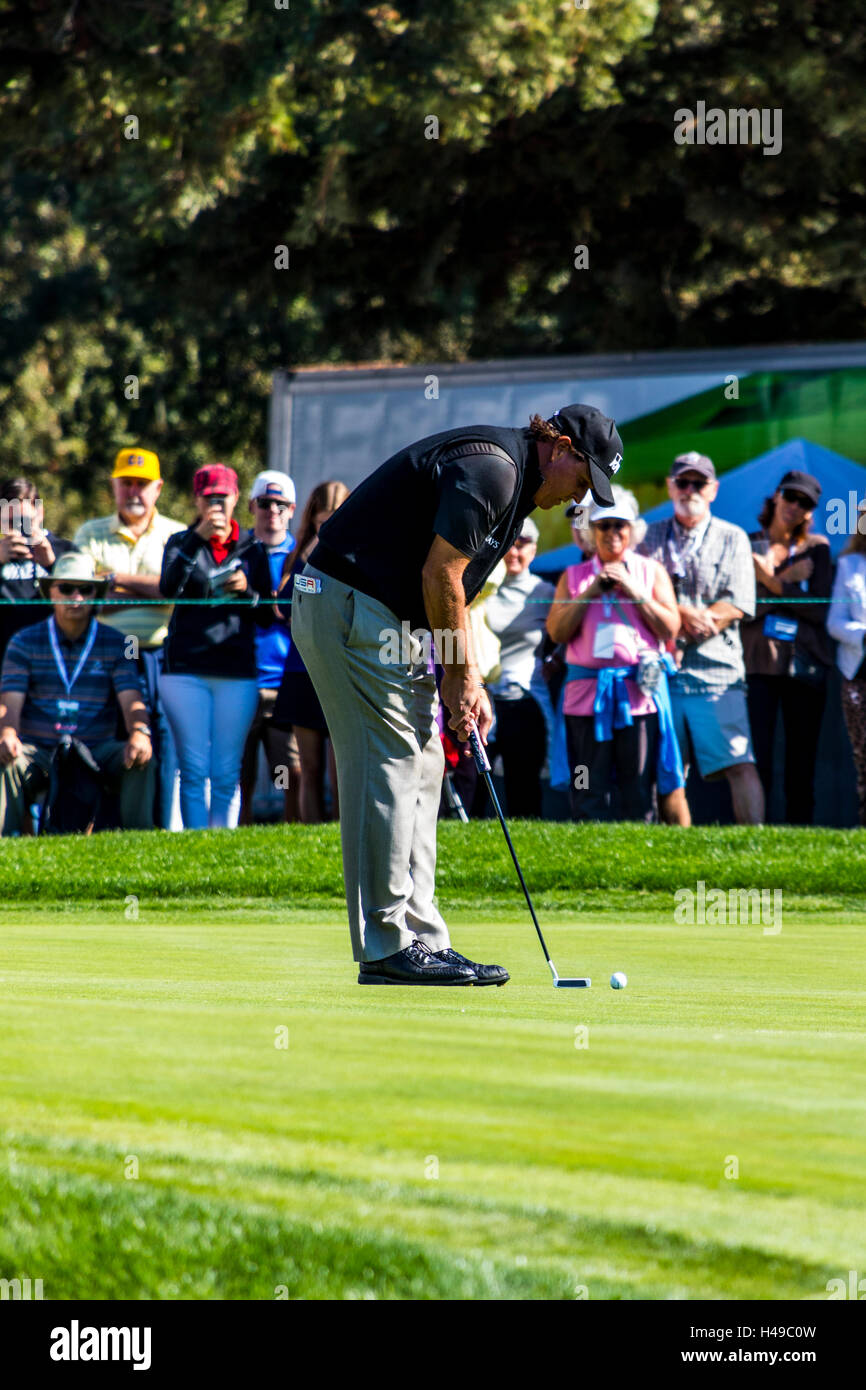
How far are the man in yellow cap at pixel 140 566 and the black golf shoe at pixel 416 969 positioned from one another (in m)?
5.78

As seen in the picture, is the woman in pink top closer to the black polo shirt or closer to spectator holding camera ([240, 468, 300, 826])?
spectator holding camera ([240, 468, 300, 826])

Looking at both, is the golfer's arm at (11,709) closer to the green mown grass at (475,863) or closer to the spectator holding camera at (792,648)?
the green mown grass at (475,863)

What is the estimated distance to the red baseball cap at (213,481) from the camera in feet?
37.6

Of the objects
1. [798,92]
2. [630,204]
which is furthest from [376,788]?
[630,204]

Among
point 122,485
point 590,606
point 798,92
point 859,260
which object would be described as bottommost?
point 590,606

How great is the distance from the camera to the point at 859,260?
18.1 metres

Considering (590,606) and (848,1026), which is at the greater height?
(590,606)

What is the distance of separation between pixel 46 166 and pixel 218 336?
10.4 m

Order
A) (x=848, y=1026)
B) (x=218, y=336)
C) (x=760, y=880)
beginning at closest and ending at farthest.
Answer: (x=848, y=1026) < (x=760, y=880) < (x=218, y=336)

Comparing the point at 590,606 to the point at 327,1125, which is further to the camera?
the point at 590,606

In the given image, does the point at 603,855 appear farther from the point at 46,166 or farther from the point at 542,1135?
the point at 46,166

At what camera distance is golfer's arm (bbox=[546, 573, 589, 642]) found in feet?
37.2

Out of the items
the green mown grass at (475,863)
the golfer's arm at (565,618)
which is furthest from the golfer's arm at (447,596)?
the golfer's arm at (565,618)

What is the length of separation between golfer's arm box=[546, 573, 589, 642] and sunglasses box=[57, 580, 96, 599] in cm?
282
